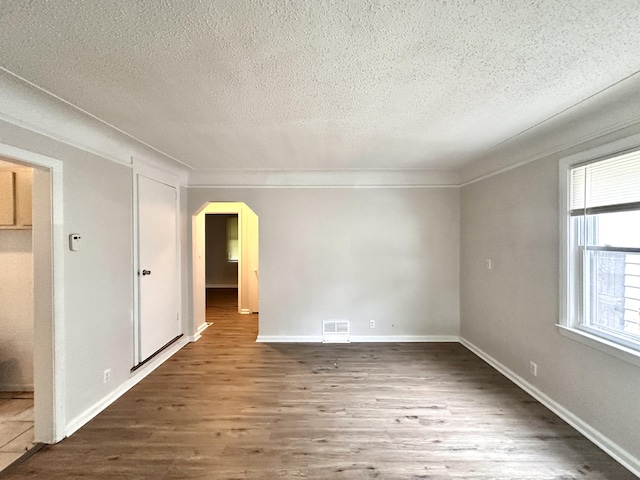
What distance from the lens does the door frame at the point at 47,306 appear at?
2.06 m

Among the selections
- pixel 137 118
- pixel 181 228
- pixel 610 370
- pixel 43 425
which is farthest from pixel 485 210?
pixel 43 425

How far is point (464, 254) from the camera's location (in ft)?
13.3

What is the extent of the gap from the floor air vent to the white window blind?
9.55 ft

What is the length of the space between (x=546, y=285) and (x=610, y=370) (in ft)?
2.57

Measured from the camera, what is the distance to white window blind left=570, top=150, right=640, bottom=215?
1.92 meters

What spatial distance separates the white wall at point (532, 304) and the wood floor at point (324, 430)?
0.82 feet

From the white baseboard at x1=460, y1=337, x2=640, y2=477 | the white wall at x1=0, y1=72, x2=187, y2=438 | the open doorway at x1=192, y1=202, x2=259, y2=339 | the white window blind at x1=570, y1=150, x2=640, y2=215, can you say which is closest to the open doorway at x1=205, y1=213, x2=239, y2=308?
the open doorway at x1=192, y1=202, x2=259, y2=339

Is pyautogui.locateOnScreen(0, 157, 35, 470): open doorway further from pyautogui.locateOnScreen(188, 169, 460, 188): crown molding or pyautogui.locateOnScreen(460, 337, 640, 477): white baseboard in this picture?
pyautogui.locateOnScreen(460, 337, 640, 477): white baseboard

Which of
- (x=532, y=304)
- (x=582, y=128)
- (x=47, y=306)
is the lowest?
(x=532, y=304)

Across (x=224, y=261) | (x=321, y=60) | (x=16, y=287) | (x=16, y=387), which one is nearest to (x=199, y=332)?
(x=16, y=387)

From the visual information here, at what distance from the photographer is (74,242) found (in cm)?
222

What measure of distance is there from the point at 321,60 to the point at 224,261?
341 inches

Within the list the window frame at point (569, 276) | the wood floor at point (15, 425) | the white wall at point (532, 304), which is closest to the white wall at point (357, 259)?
the white wall at point (532, 304)

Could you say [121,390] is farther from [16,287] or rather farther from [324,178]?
[324,178]
